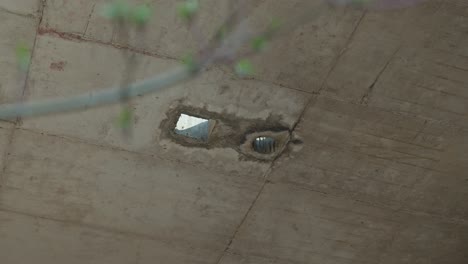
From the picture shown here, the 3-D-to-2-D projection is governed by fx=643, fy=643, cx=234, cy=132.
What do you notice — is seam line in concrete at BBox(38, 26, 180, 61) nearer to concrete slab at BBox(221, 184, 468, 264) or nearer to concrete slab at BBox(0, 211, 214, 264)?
concrete slab at BBox(221, 184, 468, 264)

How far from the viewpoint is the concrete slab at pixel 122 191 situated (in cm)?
382

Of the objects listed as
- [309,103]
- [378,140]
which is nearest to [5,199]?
[309,103]

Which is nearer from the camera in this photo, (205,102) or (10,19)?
(10,19)

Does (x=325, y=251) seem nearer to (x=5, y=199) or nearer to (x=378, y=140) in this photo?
(x=378, y=140)

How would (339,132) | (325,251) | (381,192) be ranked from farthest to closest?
(325,251) < (381,192) < (339,132)

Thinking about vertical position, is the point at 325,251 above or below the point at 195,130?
below

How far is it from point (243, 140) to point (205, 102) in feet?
1.28

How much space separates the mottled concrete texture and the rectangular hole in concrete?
0.08m

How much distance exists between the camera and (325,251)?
4.51 m

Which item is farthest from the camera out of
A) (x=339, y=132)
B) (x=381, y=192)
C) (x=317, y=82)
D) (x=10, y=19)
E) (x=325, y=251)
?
(x=325, y=251)

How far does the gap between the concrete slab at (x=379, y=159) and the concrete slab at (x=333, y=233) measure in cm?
12

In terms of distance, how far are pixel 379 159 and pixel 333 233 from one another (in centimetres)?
77

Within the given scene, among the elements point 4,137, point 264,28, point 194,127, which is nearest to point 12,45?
point 4,137

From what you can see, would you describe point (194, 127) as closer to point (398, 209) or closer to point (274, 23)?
point (274, 23)
